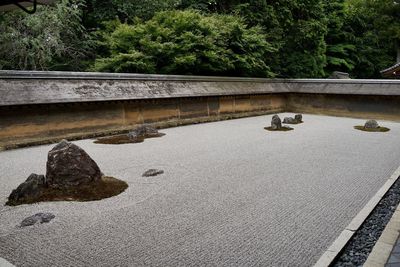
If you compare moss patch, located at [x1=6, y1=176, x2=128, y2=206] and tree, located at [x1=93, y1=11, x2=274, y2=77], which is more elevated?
tree, located at [x1=93, y1=11, x2=274, y2=77]

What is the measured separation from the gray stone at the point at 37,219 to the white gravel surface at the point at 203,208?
0.08 meters

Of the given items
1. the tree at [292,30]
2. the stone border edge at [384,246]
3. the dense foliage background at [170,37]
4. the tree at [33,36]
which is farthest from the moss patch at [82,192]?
the tree at [292,30]

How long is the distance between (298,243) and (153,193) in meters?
2.04

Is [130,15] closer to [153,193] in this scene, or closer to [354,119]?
[354,119]

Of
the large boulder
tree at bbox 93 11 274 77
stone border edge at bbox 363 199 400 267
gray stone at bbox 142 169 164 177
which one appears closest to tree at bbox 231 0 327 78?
tree at bbox 93 11 274 77

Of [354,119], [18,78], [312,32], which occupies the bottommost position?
[354,119]

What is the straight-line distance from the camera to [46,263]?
2.68 metres

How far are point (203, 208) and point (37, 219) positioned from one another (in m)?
1.77

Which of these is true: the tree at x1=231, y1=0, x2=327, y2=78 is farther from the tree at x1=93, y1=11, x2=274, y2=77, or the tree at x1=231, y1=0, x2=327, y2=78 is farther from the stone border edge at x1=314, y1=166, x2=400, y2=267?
the stone border edge at x1=314, y1=166, x2=400, y2=267

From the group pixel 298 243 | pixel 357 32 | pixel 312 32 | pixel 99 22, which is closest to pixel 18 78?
pixel 298 243

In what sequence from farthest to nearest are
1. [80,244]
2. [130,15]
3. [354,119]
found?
1. [130,15]
2. [354,119]
3. [80,244]

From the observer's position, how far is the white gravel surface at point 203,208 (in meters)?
2.86

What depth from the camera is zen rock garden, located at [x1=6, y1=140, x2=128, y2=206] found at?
414 centimetres

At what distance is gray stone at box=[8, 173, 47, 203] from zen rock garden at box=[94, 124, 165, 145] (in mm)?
3528
